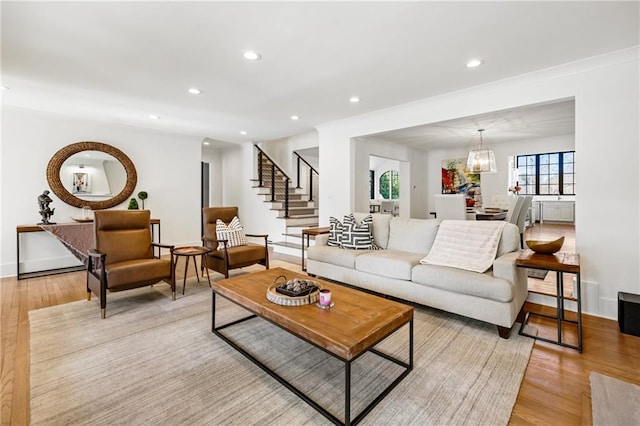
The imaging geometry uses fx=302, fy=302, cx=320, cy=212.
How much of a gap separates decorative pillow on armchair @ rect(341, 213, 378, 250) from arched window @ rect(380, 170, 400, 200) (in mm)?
Answer: 9831

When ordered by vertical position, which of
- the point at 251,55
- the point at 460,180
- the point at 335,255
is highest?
the point at 251,55

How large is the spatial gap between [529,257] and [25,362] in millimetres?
3921

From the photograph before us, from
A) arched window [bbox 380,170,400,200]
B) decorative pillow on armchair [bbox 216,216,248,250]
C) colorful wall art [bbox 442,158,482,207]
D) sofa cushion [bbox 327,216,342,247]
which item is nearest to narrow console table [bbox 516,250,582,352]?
sofa cushion [bbox 327,216,342,247]

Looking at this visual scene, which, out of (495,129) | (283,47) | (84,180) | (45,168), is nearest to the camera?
(283,47)

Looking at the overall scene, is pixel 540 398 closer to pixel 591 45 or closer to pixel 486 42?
pixel 486 42

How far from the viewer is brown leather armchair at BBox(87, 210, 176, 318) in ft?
9.79

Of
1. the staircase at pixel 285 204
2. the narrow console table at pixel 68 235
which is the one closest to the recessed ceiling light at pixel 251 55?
the narrow console table at pixel 68 235

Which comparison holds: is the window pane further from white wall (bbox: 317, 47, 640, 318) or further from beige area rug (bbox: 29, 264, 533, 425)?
beige area rug (bbox: 29, 264, 533, 425)

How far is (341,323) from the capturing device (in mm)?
1790

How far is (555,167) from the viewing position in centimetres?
873

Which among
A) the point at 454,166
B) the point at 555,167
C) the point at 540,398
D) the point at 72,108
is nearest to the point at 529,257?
the point at 540,398

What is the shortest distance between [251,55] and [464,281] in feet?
9.26

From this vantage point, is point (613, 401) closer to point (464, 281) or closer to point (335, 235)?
point (464, 281)

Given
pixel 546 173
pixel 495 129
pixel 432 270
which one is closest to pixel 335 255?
pixel 432 270
